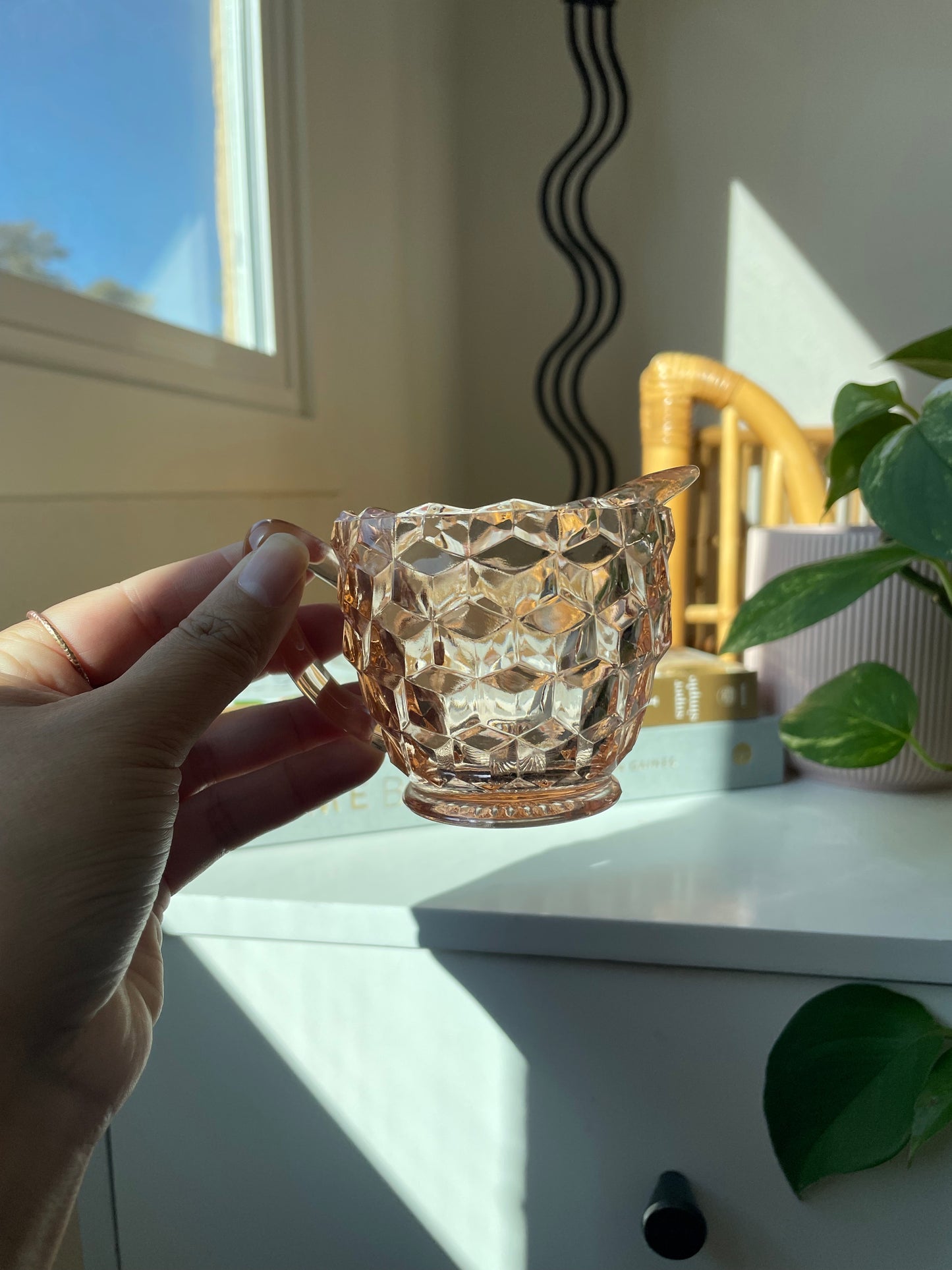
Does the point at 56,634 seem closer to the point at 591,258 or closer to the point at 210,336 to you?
the point at 210,336

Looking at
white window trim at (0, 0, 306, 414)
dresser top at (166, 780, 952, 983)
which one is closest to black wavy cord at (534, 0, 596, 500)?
white window trim at (0, 0, 306, 414)

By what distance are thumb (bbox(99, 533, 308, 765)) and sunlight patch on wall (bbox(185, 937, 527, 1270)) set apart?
0.22 m

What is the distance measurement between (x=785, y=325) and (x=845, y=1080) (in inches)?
60.2

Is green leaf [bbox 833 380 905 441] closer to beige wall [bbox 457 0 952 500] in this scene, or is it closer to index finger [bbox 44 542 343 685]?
index finger [bbox 44 542 343 685]

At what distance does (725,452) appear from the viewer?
1255mm

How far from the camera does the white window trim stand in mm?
670

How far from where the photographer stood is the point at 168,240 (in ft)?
3.13

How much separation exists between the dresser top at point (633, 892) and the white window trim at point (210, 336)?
0.42m

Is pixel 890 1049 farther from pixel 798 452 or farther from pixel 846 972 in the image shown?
pixel 798 452

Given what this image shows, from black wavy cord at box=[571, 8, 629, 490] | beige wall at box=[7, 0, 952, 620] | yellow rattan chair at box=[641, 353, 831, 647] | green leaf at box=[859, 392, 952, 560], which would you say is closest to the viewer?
green leaf at box=[859, 392, 952, 560]

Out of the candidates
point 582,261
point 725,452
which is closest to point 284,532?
point 725,452

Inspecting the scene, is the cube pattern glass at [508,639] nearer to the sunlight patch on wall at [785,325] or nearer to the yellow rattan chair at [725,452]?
the yellow rattan chair at [725,452]

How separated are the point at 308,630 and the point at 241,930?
192mm

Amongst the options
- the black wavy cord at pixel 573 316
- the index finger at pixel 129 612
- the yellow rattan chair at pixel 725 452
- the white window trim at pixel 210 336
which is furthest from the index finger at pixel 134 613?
the black wavy cord at pixel 573 316
